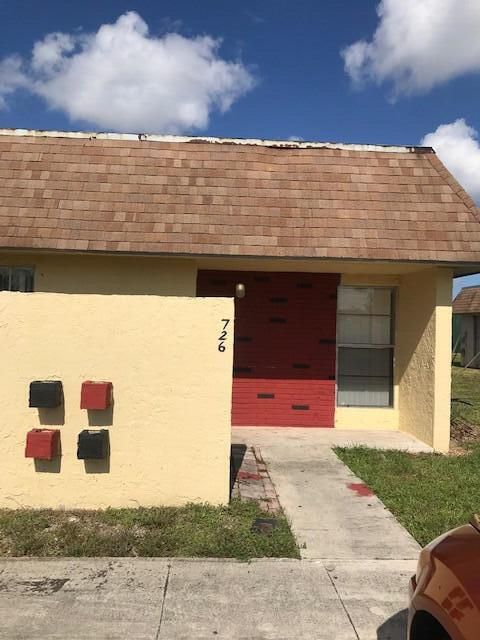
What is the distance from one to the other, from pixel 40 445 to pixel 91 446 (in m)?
0.46

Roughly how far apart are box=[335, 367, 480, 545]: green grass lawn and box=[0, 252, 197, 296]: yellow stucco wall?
3532 millimetres

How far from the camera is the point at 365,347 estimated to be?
9781 millimetres

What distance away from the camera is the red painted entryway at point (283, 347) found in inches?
380

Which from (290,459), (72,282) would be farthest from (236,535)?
(72,282)

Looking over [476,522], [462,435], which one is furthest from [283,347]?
[476,522]

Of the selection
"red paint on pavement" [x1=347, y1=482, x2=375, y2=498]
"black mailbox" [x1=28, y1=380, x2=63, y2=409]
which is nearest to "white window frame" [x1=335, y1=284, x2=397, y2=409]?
"red paint on pavement" [x1=347, y1=482, x2=375, y2=498]

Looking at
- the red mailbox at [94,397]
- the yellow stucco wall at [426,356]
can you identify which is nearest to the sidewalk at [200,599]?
the red mailbox at [94,397]

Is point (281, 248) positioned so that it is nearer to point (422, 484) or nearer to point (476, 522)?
point (422, 484)

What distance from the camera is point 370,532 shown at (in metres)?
5.03

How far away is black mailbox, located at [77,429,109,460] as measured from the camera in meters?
5.19

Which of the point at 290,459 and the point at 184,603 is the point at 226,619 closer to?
the point at 184,603

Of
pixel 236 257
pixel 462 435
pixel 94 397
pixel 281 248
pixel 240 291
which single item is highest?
pixel 281 248

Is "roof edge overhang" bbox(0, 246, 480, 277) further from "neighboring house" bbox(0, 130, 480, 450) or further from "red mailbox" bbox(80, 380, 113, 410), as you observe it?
"red mailbox" bbox(80, 380, 113, 410)

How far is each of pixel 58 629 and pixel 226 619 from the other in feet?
3.42
